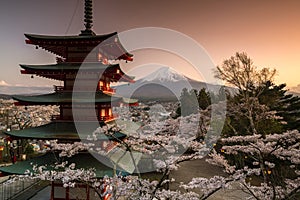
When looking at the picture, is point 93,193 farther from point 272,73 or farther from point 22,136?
point 272,73

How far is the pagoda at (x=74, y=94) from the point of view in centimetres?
1045

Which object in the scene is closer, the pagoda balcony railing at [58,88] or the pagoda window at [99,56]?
the pagoda balcony railing at [58,88]

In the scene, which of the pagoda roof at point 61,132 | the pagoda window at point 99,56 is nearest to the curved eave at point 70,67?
the pagoda window at point 99,56

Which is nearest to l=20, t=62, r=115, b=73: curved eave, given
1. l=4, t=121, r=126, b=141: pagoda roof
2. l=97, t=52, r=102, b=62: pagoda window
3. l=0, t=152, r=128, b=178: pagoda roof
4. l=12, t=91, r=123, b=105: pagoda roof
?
l=97, t=52, r=102, b=62: pagoda window

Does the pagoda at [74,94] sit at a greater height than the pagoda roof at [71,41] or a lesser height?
lesser

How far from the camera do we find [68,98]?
432 inches

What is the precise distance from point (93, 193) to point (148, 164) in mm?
8369

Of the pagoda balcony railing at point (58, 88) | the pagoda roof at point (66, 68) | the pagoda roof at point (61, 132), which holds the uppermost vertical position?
the pagoda roof at point (66, 68)

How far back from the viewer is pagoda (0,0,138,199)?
34.3ft

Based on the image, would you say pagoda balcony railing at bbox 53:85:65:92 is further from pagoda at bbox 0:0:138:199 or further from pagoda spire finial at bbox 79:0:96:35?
pagoda spire finial at bbox 79:0:96:35

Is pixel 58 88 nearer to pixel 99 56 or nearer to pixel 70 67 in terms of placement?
pixel 70 67

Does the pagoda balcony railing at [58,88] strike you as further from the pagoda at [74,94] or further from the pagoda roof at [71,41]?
the pagoda roof at [71,41]

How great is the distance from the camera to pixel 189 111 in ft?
108

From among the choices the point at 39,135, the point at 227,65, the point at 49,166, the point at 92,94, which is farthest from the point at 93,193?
the point at 227,65
